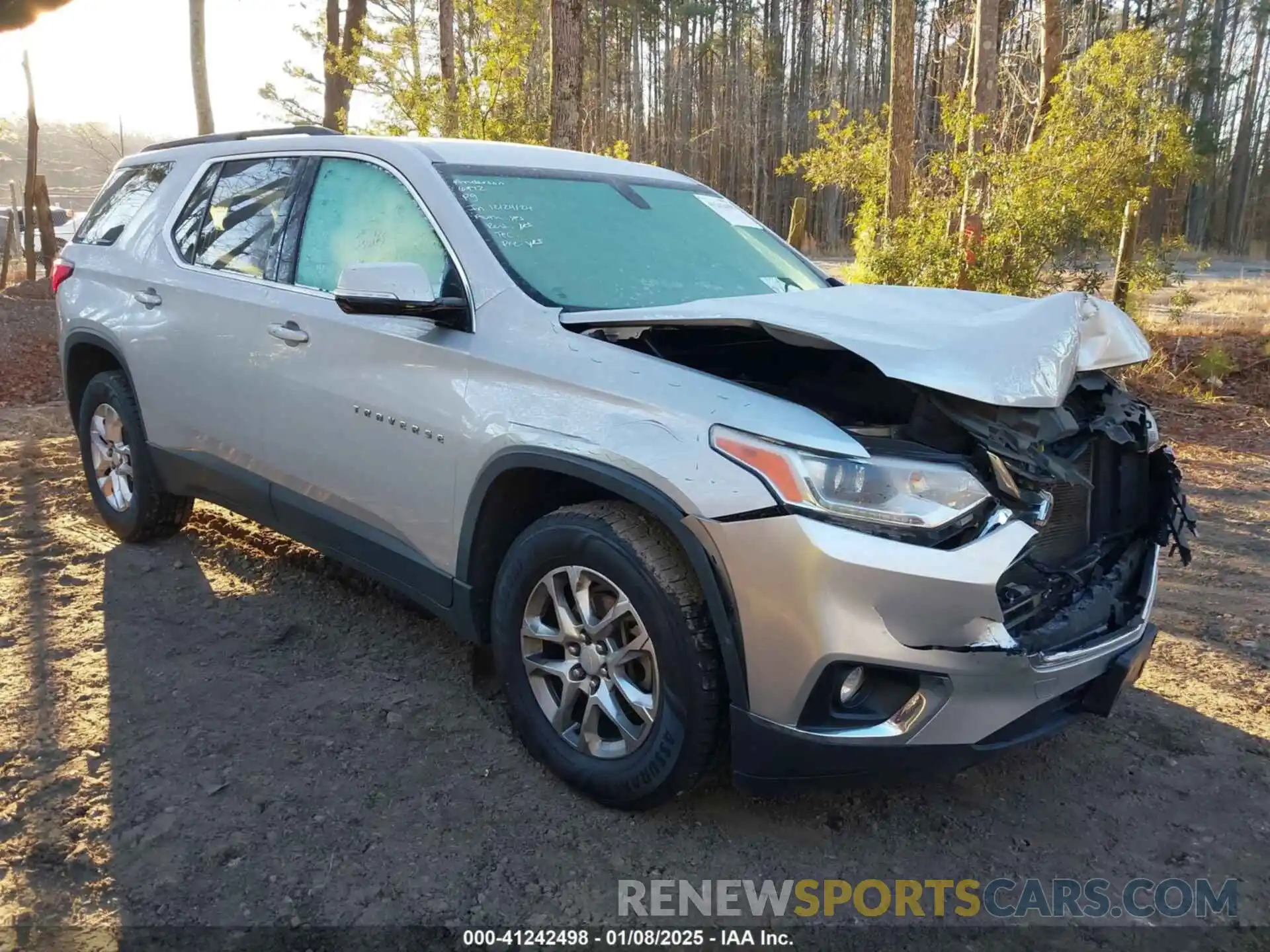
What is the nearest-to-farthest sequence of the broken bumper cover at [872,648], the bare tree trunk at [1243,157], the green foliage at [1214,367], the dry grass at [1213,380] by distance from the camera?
the broken bumper cover at [872,648] → the dry grass at [1213,380] → the green foliage at [1214,367] → the bare tree trunk at [1243,157]

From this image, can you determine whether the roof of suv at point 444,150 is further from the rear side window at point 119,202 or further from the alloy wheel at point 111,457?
the alloy wheel at point 111,457

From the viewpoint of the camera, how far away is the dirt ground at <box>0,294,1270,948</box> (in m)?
2.47

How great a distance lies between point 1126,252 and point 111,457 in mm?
8615

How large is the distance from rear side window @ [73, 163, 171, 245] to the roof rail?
5.8 inches

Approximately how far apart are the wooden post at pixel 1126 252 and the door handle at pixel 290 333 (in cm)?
783

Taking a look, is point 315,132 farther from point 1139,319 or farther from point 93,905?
point 1139,319

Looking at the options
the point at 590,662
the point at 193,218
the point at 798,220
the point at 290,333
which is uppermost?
the point at 798,220

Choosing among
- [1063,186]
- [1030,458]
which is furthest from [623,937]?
[1063,186]

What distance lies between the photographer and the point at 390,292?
112 inches

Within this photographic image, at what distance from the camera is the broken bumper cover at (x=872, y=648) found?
220 centimetres

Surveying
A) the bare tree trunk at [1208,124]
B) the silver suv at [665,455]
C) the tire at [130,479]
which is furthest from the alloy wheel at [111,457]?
the bare tree trunk at [1208,124]

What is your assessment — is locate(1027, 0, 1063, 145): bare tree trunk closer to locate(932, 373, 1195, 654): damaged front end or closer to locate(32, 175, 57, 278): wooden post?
locate(932, 373, 1195, 654): damaged front end

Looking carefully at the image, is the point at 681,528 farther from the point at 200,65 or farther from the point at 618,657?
the point at 200,65

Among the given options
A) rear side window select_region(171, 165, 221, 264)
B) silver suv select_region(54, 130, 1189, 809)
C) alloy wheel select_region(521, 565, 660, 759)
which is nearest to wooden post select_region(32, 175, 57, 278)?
rear side window select_region(171, 165, 221, 264)
